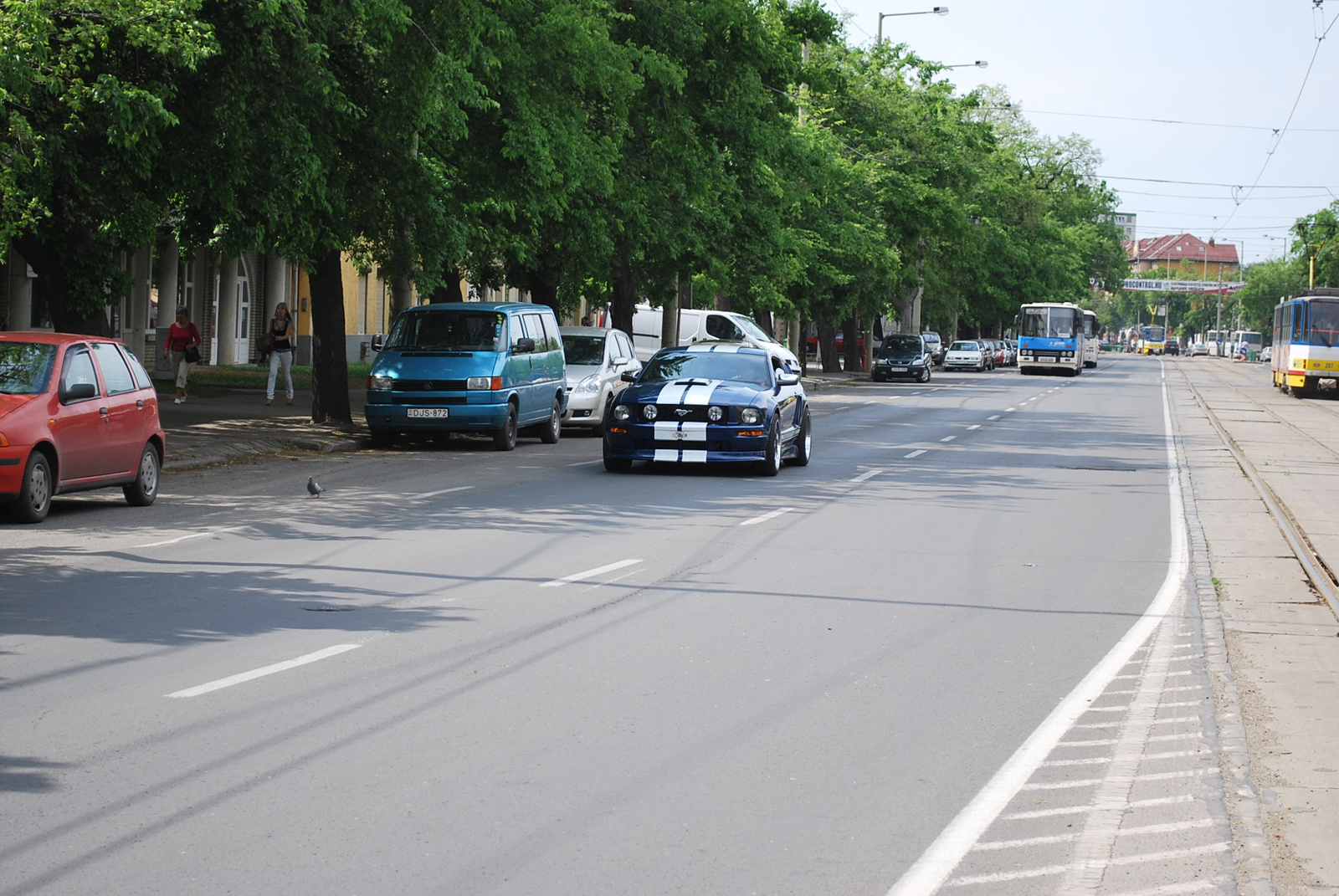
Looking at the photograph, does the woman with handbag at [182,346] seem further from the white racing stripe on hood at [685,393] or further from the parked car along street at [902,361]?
the parked car along street at [902,361]

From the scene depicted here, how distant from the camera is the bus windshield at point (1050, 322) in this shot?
7119cm

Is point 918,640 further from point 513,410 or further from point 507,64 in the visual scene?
point 507,64

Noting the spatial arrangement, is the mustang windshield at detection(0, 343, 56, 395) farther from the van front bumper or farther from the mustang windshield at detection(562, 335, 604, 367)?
the mustang windshield at detection(562, 335, 604, 367)

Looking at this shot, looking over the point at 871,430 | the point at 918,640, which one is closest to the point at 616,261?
the point at 871,430

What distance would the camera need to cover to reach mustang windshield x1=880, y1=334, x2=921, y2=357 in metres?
57.4

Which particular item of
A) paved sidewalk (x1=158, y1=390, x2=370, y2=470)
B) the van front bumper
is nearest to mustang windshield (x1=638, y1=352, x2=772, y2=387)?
the van front bumper

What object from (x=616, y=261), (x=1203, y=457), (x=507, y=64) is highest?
(x=507, y=64)

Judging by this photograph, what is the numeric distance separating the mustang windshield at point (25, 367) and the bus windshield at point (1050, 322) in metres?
62.5

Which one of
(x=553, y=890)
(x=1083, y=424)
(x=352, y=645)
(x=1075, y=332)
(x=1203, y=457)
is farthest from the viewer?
(x=1075, y=332)

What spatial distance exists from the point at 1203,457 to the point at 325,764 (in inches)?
782

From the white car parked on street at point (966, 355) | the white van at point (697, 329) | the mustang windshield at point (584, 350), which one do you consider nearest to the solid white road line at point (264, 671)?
the mustang windshield at point (584, 350)

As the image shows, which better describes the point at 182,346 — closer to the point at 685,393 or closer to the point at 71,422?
the point at 685,393

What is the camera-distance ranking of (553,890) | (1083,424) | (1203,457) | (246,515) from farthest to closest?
(1083,424), (1203,457), (246,515), (553,890)

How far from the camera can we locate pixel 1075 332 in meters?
71.9
